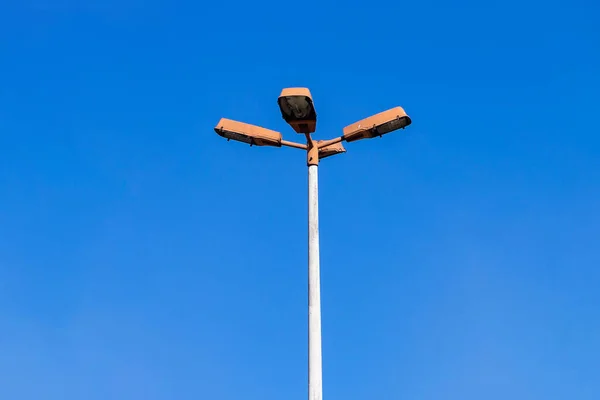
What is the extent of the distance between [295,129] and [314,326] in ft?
8.28

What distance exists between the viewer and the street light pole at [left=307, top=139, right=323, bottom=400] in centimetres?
1172

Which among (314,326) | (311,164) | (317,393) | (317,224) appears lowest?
(317,393)

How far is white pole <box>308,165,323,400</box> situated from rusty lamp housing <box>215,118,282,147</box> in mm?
588

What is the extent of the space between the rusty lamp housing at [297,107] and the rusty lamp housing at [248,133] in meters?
0.38

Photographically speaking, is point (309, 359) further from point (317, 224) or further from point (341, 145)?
point (341, 145)

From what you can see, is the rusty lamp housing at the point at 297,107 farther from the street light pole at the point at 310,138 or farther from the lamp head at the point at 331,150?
the lamp head at the point at 331,150

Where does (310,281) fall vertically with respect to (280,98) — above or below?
below

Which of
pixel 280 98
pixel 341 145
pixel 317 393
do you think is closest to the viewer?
pixel 317 393

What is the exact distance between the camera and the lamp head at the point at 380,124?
12695 mm

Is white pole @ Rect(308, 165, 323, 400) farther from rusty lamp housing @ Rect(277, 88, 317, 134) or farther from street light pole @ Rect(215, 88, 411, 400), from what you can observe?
rusty lamp housing @ Rect(277, 88, 317, 134)

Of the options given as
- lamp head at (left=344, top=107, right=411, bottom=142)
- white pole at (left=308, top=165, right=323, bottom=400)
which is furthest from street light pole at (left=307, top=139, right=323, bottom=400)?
lamp head at (left=344, top=107, right=411, bottom=142)

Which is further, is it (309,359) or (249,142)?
(249,142)

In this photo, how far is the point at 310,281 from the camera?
1223 cm

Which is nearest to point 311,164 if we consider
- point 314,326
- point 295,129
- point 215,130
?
point 295,129
